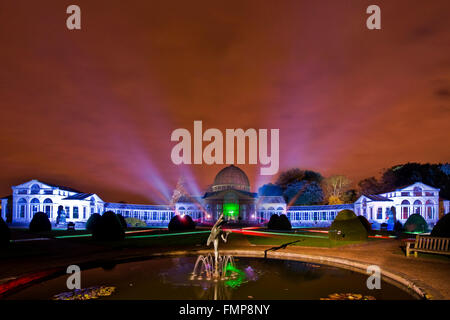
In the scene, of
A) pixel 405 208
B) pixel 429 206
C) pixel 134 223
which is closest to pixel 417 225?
pixel 405 208

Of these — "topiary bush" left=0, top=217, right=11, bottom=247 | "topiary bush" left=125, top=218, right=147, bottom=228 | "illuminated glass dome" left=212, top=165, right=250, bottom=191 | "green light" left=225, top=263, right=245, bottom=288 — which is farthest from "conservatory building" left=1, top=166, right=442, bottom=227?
"green light" left=225, top=263, right=245, bottom=288

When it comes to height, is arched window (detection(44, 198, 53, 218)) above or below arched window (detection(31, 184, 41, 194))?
below

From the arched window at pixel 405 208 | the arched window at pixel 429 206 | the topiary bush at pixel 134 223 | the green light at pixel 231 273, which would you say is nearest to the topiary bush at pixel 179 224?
the topiary bush at pixel 134 223

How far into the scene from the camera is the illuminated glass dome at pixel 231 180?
97.0 m

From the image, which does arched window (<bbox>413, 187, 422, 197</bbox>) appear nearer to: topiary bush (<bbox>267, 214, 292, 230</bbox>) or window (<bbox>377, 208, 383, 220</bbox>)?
window (<bbox>377, 208, 383, 220</bbox>)

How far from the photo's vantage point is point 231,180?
97.2 metres

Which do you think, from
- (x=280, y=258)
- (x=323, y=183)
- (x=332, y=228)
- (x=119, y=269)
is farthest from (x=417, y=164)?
(x=119, y=269)

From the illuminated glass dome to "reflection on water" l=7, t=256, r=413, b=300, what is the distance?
82411 millimetres

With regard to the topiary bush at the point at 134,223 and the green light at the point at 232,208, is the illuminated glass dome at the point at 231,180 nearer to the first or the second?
the green light at the point at 232,208

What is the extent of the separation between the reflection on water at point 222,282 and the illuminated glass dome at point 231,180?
82411 millimetres

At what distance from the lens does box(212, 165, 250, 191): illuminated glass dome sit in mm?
96988
